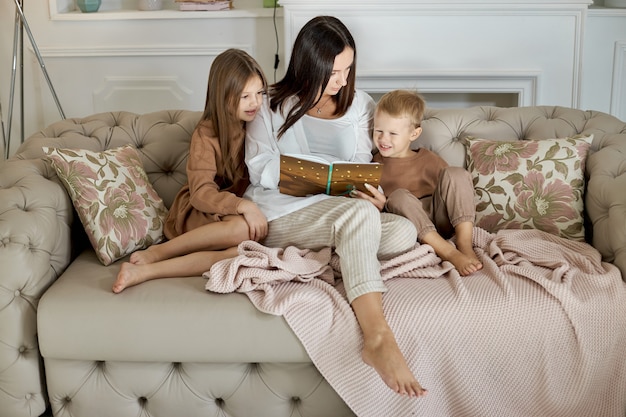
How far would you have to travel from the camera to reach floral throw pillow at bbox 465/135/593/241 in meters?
2.36

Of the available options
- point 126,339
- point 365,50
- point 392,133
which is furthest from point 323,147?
point 365,50

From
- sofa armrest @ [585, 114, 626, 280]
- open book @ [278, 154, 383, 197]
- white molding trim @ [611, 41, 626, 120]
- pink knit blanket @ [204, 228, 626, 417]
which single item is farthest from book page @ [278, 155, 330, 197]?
white molding trim @ [611, 41, 626, 120]

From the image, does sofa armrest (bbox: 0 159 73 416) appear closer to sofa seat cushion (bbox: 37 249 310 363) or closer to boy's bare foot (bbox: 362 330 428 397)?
sofa seat cushion (bbox: 37 249 310 363)

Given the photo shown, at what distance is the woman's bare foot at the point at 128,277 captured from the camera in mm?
2055

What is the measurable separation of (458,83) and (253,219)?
1530mm

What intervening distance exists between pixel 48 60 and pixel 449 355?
258 centimetres

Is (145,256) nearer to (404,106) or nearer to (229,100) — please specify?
Result: (229,100)

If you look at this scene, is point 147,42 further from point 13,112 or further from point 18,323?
point 18,323

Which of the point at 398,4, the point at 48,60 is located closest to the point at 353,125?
the point at 398,4

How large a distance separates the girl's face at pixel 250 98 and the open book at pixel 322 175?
0.75ft

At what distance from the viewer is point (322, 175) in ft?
→ 7.40

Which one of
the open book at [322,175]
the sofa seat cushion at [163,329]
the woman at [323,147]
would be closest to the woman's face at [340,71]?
the woman at [323,147]

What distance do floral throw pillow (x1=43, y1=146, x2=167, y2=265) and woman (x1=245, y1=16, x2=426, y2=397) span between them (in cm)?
32

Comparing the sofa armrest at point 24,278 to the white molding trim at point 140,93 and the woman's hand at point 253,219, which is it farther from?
the white molding trim at point 140,93
